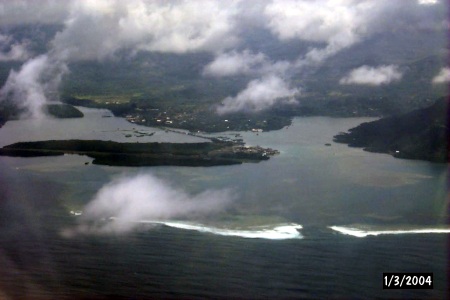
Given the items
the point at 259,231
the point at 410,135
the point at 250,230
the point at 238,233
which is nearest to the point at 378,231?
the point at 259,231

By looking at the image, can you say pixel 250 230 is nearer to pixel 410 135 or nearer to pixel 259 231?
pixel 259 231

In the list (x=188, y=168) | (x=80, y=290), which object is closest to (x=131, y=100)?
(x=188, y=168)

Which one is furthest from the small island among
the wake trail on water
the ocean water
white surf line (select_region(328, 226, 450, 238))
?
white surf line (select_region(328, 226, 450, 238))

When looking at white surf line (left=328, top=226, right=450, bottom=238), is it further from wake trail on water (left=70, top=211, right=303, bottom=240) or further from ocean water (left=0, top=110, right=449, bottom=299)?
wake trail on water (left=70, top=211, right=303, bottom=240)

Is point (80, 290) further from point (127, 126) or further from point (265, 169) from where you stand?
point (127, 126)
